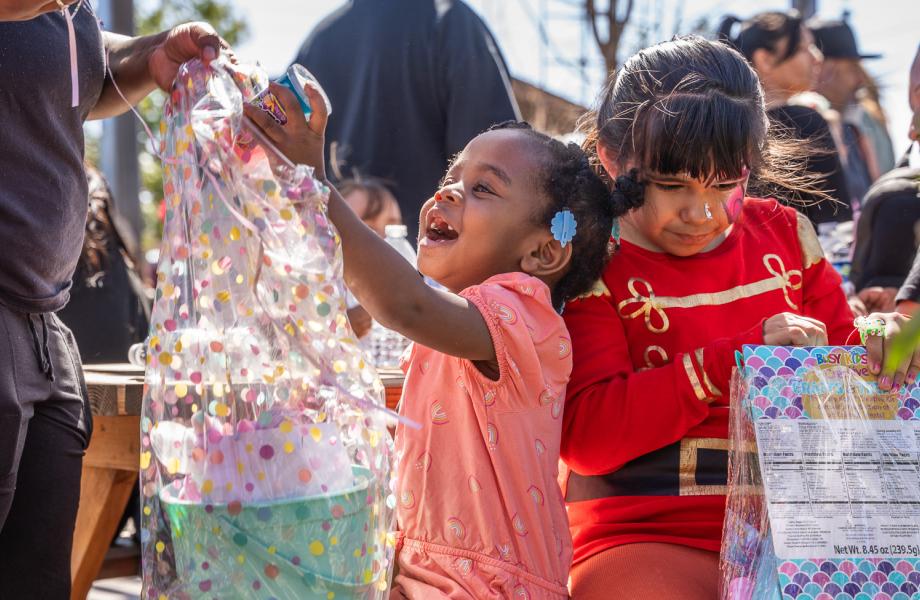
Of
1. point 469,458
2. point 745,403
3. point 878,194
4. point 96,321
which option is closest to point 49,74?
point 469,458

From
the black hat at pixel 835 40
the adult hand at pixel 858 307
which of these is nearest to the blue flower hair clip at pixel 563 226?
the adult hand at pixel 858 307

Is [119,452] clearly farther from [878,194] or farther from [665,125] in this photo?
[878,194]

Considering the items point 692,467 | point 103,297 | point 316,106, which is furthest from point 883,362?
point 103,297

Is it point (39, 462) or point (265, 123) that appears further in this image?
point (39, 462)

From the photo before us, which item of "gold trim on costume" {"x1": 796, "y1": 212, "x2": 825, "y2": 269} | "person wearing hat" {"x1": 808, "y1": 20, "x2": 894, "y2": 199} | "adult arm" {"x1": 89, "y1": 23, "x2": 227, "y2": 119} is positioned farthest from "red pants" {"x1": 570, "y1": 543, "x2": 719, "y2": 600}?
"person wearing hat" {"x1": 808, "y1": 20, "x2": 894, "y2": 199}

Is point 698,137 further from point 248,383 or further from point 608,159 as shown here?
point 248,383

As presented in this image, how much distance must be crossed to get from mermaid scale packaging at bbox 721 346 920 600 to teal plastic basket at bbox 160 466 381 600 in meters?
0.69

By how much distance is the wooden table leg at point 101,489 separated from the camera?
2418 millimetres

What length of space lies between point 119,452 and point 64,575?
0.76 metres

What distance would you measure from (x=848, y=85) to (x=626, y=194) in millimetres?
3346

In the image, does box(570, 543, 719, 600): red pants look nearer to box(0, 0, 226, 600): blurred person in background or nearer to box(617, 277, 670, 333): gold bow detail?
box(617, 277, 670, 333): gold bow detail

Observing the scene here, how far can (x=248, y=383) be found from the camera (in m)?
1.39

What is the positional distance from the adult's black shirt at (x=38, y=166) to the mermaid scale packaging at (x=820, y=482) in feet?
3.68

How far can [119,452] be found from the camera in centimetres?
243
